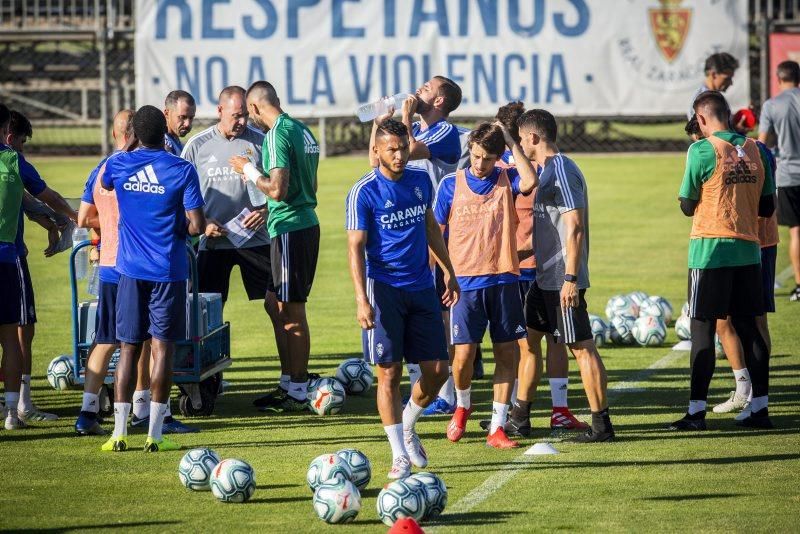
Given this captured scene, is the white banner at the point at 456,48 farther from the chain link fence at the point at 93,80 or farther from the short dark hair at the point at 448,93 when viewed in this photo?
the short dark hair at the point at 448,93

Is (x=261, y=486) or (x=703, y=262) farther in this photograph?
(x=703, y=262)

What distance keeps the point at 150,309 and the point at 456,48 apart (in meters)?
18.9

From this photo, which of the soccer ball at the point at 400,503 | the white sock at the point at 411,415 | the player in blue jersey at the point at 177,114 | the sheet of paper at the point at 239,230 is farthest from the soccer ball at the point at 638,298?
the soccer ball at the point at 400,503

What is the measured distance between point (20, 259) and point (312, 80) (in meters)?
17.9

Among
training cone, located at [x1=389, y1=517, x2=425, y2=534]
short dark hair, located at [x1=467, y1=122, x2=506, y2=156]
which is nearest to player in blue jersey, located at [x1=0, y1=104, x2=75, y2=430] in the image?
short dark hair, located at [x1=467, y1=122, x2=506, y2=156]

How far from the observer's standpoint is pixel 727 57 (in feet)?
37.7

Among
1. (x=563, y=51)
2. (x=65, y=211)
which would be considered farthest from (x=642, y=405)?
(x=563, y=51)

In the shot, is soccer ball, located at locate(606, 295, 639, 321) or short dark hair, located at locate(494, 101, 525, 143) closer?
short dark hair, located at locate(494, 101, 525, 143)

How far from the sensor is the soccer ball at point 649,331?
40.9ft

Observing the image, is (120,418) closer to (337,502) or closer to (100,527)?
(100,527)

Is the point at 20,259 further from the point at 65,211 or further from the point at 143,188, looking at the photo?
the point at 143,188

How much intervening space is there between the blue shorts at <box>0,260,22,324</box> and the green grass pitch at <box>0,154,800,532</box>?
0.82m

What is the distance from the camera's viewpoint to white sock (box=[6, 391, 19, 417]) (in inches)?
364

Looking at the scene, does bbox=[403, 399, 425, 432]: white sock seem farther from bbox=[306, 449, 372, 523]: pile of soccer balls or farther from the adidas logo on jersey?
the adidas logo on jersey
